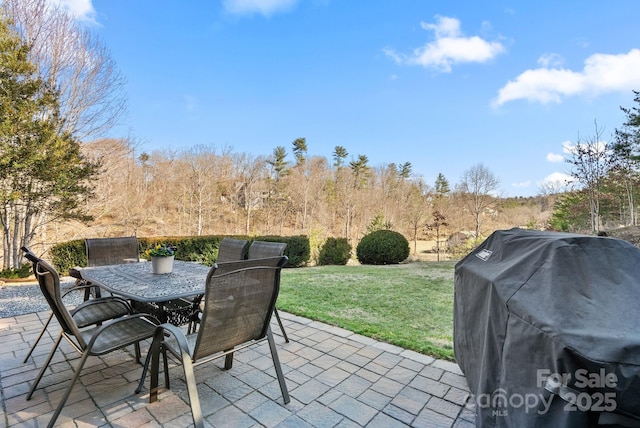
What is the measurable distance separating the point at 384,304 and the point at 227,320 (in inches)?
128

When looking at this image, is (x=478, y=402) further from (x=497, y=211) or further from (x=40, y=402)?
(x=497, y=211)

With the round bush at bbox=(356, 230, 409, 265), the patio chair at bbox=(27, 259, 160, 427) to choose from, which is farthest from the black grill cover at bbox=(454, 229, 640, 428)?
the round bush at bbox=(356, 230, 409, 265)

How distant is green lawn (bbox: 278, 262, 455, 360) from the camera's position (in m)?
Result: 2.99

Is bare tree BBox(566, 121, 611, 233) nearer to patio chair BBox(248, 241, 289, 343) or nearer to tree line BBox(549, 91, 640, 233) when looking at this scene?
tree line BBox(549, 91, 640, 233)

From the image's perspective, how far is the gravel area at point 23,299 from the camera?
145 inches

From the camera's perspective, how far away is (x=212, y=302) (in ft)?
5.06

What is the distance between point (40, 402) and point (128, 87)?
8.68 m

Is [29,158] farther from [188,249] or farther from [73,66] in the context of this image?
[188,249]

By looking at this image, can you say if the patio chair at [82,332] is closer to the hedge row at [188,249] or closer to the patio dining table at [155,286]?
the patio dining table at [155,286]

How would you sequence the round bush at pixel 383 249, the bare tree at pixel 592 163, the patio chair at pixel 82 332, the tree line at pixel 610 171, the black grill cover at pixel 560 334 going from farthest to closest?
the round bush at pixel 383 249 → the bare tree at pixel 592 163 → the tree line at pixel 610 171 → the patio chair at pixel 82 332 → the black grill cover at pixel 560 334

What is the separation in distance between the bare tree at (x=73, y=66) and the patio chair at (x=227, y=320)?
7.41 m

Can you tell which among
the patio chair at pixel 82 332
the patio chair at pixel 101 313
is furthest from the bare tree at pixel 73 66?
the patio chair at pixel 82 332

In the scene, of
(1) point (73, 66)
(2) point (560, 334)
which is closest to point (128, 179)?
(1) point (73, 66)

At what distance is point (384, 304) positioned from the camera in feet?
14.5
